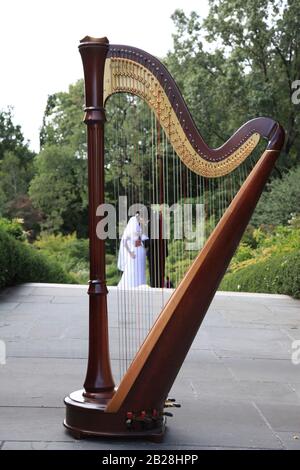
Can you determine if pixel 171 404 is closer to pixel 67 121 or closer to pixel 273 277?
pixel 273 277

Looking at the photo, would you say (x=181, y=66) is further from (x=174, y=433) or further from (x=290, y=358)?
(x=174, y=433)

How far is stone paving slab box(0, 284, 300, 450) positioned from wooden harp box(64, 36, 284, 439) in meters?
0.17

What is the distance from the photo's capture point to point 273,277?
1208 cm

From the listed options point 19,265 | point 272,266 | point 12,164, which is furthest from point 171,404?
point 12,164

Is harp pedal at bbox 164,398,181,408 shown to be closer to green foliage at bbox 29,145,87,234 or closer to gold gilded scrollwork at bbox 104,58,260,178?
gold gilded scrollwork at bbox 104,58,260,178

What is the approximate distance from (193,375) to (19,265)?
19.0 ft

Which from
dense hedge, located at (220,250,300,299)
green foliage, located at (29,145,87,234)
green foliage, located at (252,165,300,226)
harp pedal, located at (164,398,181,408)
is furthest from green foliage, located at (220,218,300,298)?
green foliage, located at (29,145,87,234)

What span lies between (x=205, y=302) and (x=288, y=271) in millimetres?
7399

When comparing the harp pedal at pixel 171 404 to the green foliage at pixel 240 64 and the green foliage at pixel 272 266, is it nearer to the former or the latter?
the green foliage at pixel 272 266

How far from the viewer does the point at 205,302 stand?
14.2ft

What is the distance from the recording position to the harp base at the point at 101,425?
13.8 ft

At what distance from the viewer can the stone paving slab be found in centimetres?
444

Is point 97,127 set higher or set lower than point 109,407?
higher
